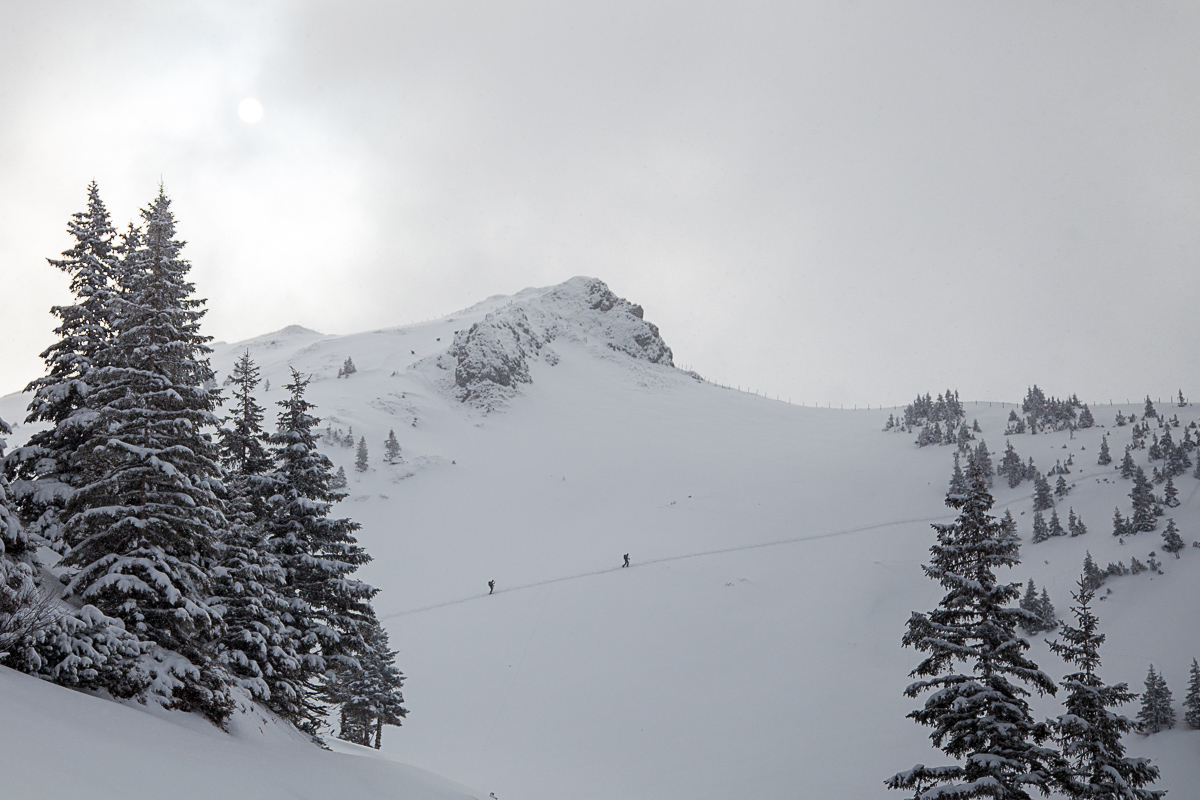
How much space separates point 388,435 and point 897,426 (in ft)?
227

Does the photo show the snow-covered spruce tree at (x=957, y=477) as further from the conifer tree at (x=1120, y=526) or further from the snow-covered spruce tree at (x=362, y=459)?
the snow-covered spruce tree at (x=362, y=459)

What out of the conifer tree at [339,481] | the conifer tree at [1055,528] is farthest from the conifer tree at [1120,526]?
the conifer tree at [339,481]

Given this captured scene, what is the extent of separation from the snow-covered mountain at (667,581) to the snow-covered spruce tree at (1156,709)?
1.04 meters

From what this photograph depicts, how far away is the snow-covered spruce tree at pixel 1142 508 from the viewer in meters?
57.4

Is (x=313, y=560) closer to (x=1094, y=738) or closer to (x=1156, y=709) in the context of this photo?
(x=1094, y=738)

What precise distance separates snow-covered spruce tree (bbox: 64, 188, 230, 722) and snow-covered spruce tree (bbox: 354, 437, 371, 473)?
58619 mm

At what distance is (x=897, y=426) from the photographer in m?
99.8

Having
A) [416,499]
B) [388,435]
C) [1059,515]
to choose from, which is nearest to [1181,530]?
[1059,515]

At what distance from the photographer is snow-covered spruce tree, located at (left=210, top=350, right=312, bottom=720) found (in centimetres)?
1575

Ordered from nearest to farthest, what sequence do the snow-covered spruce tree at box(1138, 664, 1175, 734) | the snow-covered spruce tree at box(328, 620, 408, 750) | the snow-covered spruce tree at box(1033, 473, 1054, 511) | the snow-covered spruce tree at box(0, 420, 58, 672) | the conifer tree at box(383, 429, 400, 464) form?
the snow-covered spruce tree at box(0, 420, 58, 672) → the snow-covered spruce tree at box(328, 620, 408, 750) → the snow-covered spruce tree at box(1138, 664, 1175, 734) → the snow-covered spruce tree at box(1033, 473, 1054, 511) → the conifer tree at box(383, 429, 400, 464)

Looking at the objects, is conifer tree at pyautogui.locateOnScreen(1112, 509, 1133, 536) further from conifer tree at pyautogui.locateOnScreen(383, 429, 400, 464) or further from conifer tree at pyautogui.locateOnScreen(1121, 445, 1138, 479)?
conifer tree at pyautogui.locateOnScreen(383, 429, 400, 464)

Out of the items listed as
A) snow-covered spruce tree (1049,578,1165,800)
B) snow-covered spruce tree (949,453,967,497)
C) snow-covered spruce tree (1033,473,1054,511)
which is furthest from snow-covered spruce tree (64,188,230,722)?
snow-covered spruce tree (1033,473,1054,511)

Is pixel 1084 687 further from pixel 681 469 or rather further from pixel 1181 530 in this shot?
pixel 681 469

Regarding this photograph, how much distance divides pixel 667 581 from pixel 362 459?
38605mm
